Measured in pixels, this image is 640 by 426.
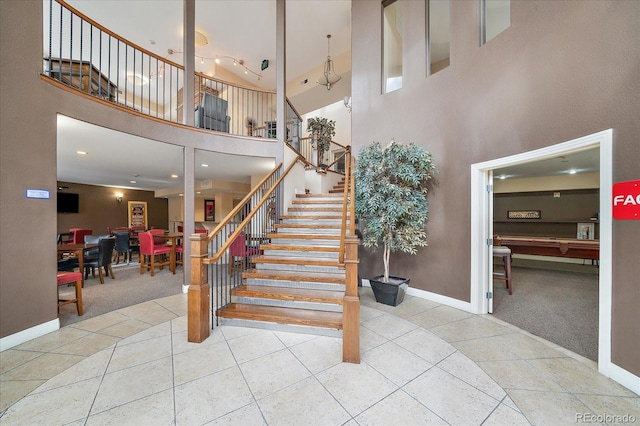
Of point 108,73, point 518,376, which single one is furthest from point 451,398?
point 108,73

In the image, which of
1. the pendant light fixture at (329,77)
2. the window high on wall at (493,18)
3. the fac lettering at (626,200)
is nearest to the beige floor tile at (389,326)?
the fac lettering at (626,200)

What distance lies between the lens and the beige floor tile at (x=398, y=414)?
1554 mm

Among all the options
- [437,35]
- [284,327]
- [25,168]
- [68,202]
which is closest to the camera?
[25,168]

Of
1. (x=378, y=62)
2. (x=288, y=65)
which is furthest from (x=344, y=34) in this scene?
(x=378, y=62)

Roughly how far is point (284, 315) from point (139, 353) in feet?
4.69

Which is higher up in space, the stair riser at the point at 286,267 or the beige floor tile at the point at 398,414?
the stair riser at the point at 286,267

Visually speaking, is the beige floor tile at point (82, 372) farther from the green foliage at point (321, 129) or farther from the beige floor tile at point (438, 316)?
the green foliage at point (321, 129)

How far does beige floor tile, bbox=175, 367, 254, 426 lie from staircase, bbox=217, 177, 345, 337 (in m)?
0.86

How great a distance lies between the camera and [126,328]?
296 centimetres

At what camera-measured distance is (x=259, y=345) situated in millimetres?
2482

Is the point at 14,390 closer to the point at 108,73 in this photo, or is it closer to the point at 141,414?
the point at 141,414

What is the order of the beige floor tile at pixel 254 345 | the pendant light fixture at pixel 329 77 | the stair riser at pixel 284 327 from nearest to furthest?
the beige floor tile at pixel 254 345, the stair riser at pixel 284 327, the pendant light fixture at pixel 329 77

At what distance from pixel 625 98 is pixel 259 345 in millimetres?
3838

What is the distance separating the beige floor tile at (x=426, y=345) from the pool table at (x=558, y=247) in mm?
3734
